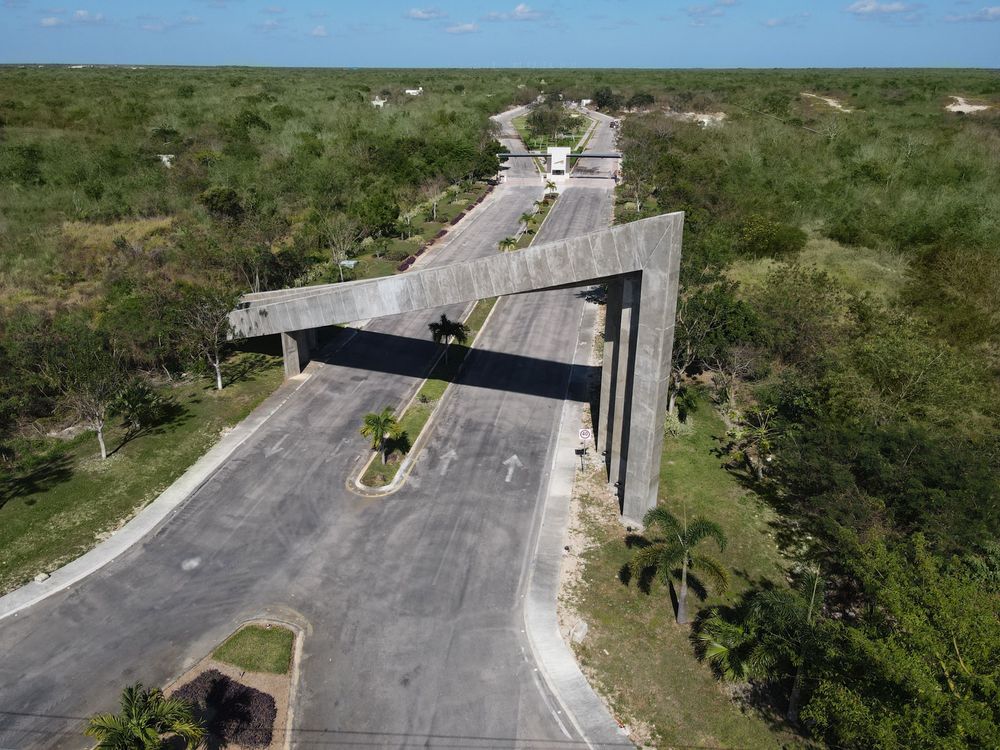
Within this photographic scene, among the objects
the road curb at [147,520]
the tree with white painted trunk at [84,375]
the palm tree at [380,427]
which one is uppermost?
the tree with white painted trunk at [84,375]

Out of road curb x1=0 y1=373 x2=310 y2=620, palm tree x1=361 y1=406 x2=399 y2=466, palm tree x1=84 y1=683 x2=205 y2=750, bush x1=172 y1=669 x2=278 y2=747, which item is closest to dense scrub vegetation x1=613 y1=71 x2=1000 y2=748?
bush x1=172 y1=669 x2=278 y2=747

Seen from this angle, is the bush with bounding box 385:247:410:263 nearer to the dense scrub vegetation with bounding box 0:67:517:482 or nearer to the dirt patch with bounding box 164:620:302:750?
the dense scrub vegetation with bounding box 0:67:517:482

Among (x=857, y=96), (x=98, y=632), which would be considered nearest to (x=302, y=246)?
(x=98, y=632)

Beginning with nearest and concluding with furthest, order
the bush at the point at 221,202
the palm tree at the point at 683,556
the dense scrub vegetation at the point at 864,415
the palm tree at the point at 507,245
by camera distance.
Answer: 1. the dense scrub vegetation at the point at 864,415
2. the palm tree at the point at 683,556
3. the palm tree at the point at 507,245
4. the bush at the point at 221,202

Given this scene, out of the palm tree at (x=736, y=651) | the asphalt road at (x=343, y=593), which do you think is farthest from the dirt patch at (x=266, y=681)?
the palm tree at (x=736, y=651)

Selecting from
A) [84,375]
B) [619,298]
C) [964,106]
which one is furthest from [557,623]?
[964,106]

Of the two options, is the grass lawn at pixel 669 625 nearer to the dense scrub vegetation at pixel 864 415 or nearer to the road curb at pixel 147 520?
the dense scrub vegetation at pixel 864 415

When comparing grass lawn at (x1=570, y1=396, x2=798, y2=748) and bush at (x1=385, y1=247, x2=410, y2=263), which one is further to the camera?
bush at (x1=385, y1=247, x2=410, y2=263)
